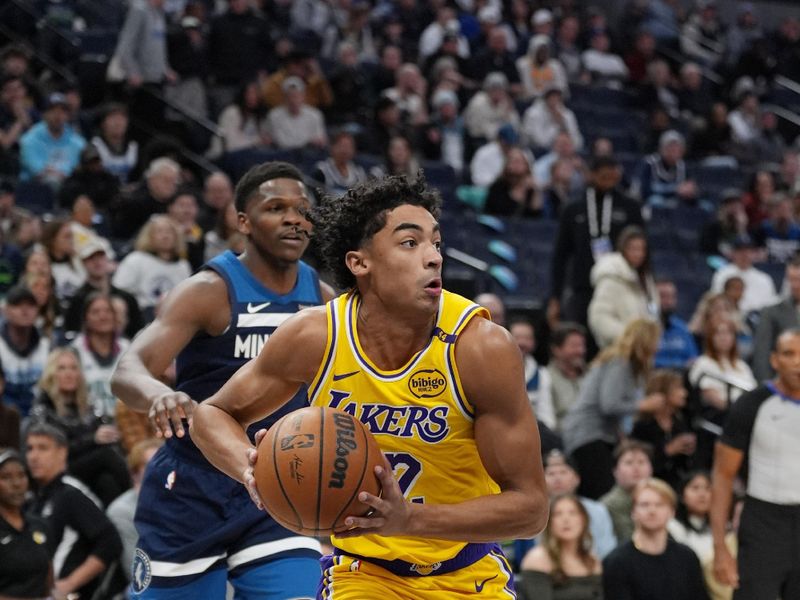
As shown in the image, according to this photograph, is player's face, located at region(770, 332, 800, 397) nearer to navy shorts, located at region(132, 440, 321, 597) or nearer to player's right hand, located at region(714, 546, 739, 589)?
player's right hand, located at region(714, 546, 739, 589)

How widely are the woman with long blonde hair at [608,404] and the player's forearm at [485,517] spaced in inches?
216

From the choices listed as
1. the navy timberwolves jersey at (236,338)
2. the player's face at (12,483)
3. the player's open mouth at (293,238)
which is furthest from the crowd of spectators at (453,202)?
the player's open mouth at (293,238)

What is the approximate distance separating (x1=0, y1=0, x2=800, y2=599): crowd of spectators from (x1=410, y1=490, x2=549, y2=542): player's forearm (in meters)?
3.91

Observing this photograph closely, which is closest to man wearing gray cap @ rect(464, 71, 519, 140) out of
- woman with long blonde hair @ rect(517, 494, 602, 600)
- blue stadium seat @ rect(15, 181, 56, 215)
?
blue stadium seat @ rect(15, 181, 56, 215)

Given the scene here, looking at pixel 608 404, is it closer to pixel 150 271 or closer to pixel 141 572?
pixel 150 271

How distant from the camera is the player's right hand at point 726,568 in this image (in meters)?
6.99

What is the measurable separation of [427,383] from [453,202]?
1001 centimetres

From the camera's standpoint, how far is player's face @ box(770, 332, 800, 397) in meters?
7.07

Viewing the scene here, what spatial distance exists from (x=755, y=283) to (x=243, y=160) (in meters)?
4.80

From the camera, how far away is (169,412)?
13.9ft

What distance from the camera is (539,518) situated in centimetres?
371

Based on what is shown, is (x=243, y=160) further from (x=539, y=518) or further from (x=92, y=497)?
(x=539, y=518)

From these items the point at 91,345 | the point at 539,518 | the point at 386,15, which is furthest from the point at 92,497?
the point at 386,15

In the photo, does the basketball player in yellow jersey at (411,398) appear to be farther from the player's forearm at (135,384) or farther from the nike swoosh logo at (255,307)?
the nike swoosh logo at (255,307)
